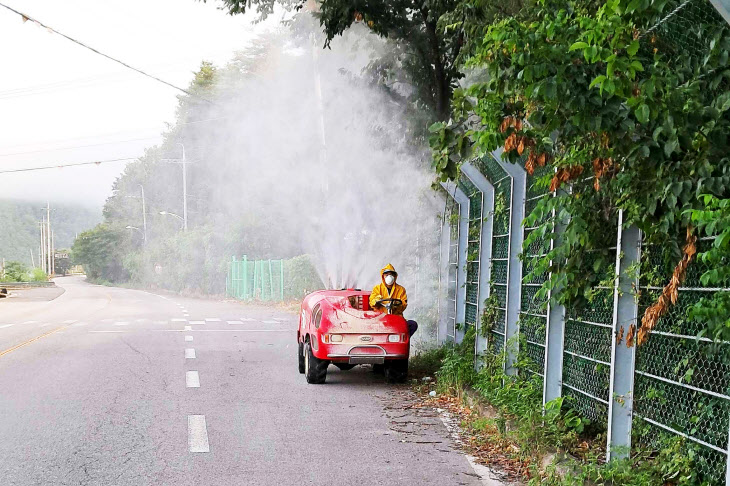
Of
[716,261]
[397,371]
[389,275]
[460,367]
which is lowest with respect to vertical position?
[397,371]

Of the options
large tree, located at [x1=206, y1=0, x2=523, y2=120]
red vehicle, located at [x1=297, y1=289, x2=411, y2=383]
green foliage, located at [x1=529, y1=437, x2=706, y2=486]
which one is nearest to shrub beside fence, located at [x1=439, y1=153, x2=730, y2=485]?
green foliage, located at [x1=529, y1=437, x2=706, y2=486]

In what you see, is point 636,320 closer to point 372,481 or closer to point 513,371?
point 372,481

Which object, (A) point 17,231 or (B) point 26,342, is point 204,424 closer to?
(B) point 26,342

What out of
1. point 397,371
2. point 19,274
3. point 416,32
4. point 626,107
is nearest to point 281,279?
point 416,32

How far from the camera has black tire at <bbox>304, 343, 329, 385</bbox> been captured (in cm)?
1101

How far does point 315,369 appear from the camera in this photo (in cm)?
1103

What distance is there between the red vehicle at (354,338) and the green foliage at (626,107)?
501 cm

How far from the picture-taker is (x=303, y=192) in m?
40.8

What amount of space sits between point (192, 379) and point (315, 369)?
1767 millimetres

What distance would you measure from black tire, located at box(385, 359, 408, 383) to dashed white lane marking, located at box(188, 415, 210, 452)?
3404mm

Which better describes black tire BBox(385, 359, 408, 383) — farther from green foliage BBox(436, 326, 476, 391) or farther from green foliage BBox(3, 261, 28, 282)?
green foliage BBox(3, 261, 28, 282)

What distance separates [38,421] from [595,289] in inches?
220

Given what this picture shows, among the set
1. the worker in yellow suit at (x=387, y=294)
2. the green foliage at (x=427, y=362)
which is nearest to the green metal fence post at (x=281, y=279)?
the green foliage at (x=427, y=362)

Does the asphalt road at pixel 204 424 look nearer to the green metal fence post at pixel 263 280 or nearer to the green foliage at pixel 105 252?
the green metal fence post at pixel 263 280
